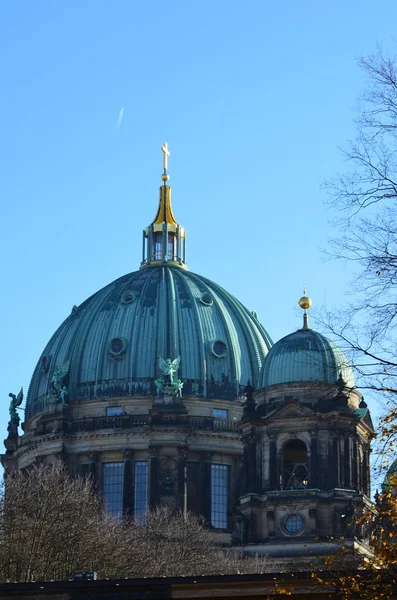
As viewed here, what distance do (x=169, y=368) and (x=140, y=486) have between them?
8784 millimetres

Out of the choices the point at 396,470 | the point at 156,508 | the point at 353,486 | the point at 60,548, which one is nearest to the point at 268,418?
the point at 353,486

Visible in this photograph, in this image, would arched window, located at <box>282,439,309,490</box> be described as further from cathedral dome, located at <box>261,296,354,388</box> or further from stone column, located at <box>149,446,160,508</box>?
stone column, located at <box>149,446,160,508</box>

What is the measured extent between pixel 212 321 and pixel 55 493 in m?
42.8

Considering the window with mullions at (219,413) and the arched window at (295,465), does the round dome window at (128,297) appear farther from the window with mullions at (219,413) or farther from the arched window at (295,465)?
the arched window at (295,465)

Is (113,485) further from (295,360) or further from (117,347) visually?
(295,360)

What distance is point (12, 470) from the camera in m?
124

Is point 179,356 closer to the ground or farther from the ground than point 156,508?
farther from the ground

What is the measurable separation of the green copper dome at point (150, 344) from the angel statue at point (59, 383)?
11cm

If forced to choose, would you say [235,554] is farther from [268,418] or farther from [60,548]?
[60,548]

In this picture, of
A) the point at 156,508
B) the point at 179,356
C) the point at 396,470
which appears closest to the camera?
the point at 396,470

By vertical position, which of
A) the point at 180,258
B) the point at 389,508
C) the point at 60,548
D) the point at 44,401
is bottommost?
the point at 389,508

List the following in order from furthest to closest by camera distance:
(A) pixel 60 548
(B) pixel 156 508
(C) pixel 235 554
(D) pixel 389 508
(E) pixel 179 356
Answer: (E) pixel 179 356 → (B) pixel 156 508 → (C) pixel 235 554 → (A) pixel 60 548 → (D) pixel 389 508

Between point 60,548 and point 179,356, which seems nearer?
point 60,548

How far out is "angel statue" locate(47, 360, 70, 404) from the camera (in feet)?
393
